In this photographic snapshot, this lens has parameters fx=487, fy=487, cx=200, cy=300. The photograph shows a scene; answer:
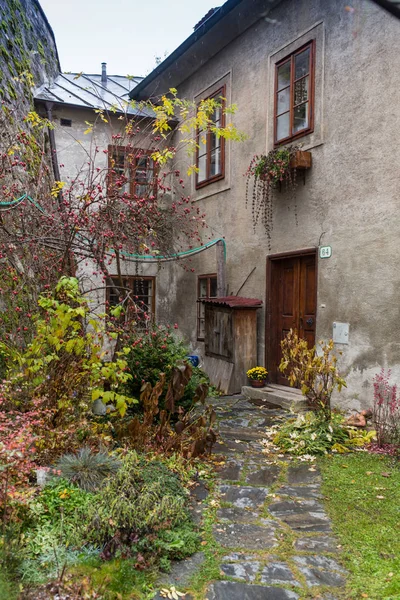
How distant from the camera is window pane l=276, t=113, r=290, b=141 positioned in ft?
25.5

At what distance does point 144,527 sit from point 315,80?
6.43 metres

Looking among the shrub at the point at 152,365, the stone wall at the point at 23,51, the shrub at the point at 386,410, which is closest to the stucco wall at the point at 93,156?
the stone wall at the point at 23,51

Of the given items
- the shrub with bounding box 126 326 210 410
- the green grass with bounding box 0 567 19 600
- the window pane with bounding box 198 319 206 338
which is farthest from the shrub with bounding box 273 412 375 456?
the window pane with bounding box 198 319 206 338

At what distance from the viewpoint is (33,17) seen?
9766 mm

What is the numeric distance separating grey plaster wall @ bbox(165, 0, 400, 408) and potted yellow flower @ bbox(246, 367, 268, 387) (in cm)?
42

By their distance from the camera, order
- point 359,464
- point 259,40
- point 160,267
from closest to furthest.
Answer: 1. point 359,464
2. point 259,40
3. point 160,267

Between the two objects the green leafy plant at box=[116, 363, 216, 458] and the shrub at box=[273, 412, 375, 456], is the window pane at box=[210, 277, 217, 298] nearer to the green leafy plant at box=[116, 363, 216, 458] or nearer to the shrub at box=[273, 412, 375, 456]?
the shrub at box=[273, 412, 375, 456]

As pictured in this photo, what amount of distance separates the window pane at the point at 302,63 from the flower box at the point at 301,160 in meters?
1.33

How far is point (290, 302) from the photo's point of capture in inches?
306

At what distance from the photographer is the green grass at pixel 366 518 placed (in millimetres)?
2805

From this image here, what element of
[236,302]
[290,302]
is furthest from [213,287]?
[290,302]

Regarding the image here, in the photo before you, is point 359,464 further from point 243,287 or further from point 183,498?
point 243,287

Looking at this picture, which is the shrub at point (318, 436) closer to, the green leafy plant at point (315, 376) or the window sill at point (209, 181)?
the green leafy plant at point (315, 376)

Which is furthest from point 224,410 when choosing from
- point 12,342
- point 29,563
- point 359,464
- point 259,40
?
point 259,40
